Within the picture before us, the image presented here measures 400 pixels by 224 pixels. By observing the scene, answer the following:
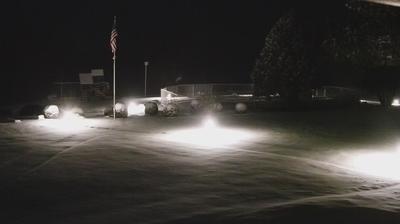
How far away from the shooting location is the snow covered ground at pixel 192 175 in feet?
31.0

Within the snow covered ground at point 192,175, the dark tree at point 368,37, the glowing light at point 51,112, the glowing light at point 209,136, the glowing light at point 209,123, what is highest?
the dark tree at point 368,37

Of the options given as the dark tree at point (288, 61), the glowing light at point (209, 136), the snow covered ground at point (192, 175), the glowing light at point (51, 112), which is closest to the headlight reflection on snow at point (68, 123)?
the snow covered ground at point (192, 175)

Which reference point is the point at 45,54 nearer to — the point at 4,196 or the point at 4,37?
the point at 4,37

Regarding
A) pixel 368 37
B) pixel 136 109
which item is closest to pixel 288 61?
pixel 136 109

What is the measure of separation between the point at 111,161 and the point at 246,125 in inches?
482

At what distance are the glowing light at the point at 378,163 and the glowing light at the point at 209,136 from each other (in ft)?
15.9

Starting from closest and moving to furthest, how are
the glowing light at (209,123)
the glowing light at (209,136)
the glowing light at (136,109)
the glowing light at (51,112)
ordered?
the glowing light at (209,136) → the glowing light at (209,123) → the glowing light at (51,112) → the glowing light at (136,109)

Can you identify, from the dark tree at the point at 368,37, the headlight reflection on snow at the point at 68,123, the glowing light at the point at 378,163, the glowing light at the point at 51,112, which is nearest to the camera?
the glowing light at the point at 378,163

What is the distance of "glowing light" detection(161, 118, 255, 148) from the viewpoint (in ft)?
64.6

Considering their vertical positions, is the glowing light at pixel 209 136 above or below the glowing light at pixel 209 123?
below

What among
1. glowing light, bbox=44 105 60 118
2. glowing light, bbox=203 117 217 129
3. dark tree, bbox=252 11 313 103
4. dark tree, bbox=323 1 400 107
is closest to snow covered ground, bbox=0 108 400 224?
glowing light, bbox=203 117 217 129

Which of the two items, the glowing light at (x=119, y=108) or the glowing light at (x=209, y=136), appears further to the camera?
the glowing light at (x=119, y=108)

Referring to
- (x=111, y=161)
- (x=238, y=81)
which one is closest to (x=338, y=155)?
(x=111, y=161)

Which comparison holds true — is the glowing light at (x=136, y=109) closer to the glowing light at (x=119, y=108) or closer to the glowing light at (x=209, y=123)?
the glowing light at (x=119, y=108)
